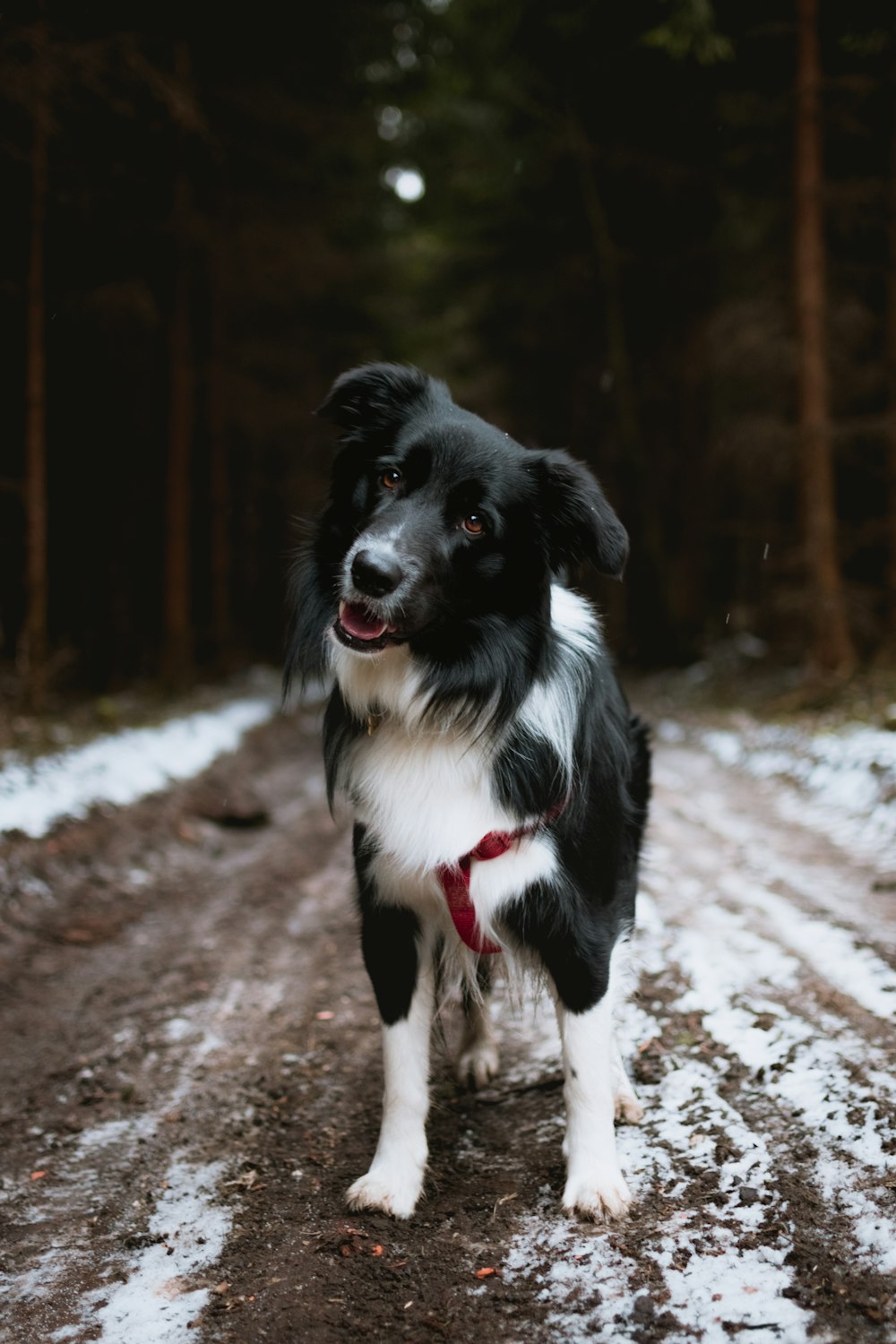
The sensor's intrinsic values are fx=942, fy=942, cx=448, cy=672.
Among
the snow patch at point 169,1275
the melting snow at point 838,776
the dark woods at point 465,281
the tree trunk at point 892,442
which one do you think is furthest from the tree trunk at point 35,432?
the tree trunk at point 892,442

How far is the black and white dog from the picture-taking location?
276 centimetres

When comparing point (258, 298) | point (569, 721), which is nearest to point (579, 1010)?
point (569, 721)

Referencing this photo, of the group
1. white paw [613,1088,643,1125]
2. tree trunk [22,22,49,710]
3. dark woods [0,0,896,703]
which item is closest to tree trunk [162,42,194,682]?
dark woods [0,0,896,703]

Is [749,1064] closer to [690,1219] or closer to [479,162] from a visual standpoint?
[690,1219]

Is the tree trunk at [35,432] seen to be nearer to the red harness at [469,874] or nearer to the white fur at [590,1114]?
the red harness at [469,874]

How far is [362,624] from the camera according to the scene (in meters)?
2.71

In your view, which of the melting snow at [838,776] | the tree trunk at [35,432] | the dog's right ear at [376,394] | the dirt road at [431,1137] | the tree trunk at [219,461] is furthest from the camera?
the tree trunk at [219,461]

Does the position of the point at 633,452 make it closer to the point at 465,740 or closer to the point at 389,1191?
the point at 465,740

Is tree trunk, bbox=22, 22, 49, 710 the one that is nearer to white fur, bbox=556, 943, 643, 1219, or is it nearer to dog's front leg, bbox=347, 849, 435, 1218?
dog's front leg, bbox=347, 849, 435, 1218

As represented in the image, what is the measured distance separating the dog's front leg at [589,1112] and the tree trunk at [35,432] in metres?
8.45

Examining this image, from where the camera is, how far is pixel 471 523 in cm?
290

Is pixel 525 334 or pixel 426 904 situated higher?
pixel 525 334

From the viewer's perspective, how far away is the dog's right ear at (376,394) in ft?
10.4

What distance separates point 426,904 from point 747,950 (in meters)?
2.22
